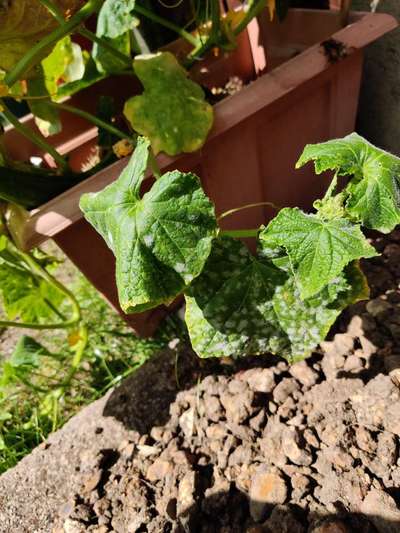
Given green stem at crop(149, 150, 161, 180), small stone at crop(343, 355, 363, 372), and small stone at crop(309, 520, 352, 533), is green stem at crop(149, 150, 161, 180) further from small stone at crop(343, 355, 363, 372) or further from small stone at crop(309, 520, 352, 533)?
small stone at crop(309, 520, 352, 533)

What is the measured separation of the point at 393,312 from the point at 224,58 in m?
0.94

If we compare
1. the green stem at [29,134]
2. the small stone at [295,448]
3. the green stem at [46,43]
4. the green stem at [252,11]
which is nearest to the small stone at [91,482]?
the small stone at [295,448]

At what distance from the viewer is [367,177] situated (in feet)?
2.67

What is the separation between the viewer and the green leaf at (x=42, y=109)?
128 centimetres

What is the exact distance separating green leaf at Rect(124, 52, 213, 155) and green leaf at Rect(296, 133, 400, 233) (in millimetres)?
347

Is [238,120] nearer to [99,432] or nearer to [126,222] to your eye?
[126,222]

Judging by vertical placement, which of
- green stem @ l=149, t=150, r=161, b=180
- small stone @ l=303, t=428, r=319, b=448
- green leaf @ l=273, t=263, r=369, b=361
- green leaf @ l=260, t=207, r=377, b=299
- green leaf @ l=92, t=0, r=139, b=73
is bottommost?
small stone @ l=303, t=428, r=319, b=448

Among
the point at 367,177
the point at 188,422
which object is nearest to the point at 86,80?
the point at 367,177

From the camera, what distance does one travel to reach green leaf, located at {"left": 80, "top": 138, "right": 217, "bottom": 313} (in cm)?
80

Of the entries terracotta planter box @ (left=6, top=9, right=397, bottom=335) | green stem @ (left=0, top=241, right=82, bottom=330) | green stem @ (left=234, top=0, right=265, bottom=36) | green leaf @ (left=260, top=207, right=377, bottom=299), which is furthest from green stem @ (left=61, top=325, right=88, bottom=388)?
green stem @ (left=234, top=0, right=265, bottom=36)

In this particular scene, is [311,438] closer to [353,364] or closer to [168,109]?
[353,364]

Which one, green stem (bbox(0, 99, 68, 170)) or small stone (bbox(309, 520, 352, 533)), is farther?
green stem (bbox(0, 99, 68, 170))

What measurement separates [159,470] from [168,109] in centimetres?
89

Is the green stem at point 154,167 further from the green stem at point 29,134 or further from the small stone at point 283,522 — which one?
the small stone at point 283,522
